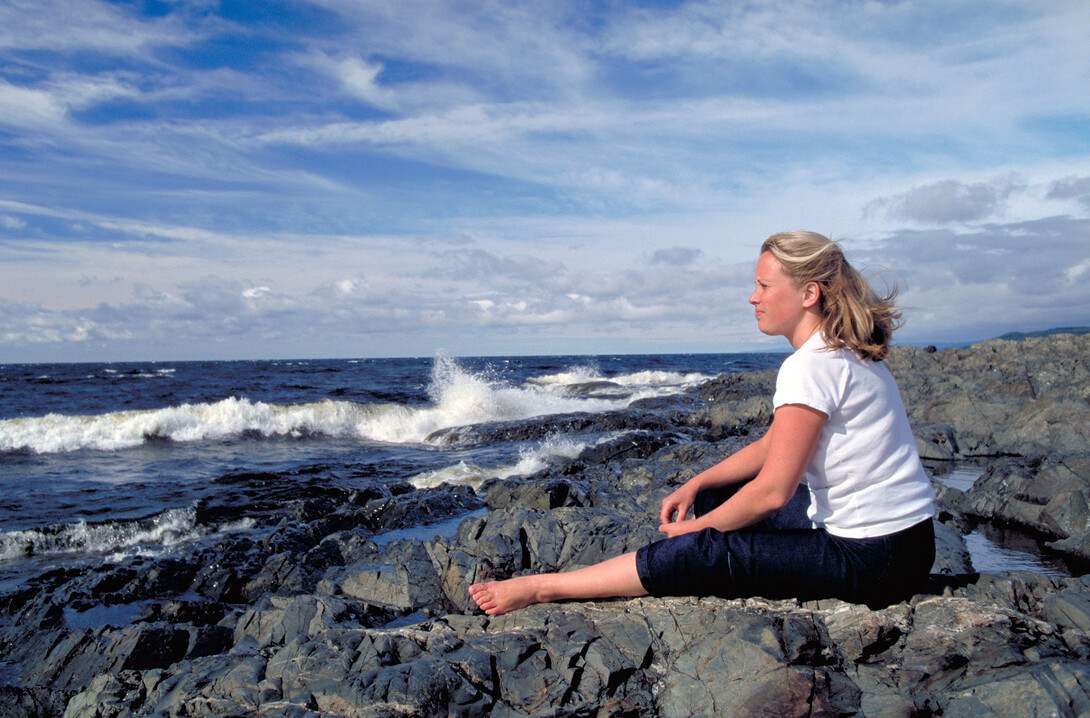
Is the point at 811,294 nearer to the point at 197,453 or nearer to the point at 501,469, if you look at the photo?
the point at 501,469

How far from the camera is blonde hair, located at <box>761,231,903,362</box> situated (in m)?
2.59

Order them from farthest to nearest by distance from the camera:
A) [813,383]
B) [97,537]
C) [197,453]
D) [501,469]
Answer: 1. [197,453]
2. [501,469]
3. [97,537]
4. [813,383]

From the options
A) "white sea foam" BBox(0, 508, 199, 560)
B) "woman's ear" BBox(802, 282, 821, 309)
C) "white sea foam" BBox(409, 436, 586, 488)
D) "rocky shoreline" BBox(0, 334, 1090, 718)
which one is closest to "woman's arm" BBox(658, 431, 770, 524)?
"rocky shoreline" BBox(0, 334, 1090, 718)

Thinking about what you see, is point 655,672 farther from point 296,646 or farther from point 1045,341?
point 1045,341

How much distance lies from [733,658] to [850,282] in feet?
5.24

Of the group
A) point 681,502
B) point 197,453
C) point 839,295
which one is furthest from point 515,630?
point 197,453

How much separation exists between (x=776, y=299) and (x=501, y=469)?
9.17 meters

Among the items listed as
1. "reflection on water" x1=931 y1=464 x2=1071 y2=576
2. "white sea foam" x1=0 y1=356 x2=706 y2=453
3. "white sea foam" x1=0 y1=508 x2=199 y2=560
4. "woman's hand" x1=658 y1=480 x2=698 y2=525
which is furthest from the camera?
"white sea foam" x1=0 y1=356 x2=706 y2=453

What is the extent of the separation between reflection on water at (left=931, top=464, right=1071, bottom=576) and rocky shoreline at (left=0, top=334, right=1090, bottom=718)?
199 mm

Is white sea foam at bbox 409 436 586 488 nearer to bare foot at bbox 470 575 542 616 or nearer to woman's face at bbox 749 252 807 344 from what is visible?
bare foot at bbox 470 575 542 616

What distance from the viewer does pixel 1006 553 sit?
6031 mm

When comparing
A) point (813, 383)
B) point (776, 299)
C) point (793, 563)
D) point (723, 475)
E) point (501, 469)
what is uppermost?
point (776, 299)

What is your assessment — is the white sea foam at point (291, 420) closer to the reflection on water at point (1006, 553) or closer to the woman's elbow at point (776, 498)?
the reflection on water at point (1006, 553)

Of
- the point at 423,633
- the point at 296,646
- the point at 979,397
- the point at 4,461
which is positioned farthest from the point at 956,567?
the point at 4,461
